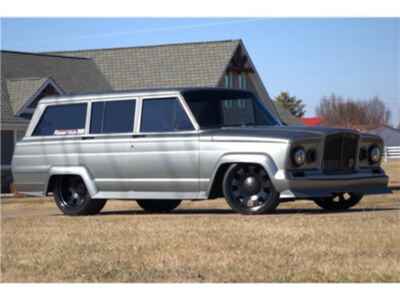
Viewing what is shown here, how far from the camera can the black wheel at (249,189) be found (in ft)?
40.7

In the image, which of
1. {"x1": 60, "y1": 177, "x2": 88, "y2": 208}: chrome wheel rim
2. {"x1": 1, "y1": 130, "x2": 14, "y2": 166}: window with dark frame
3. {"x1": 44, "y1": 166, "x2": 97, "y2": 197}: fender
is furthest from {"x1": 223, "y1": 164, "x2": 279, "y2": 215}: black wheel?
{"x1": 1, "y1": 130, "x2": 14, "y2": 166}: window with dark frame

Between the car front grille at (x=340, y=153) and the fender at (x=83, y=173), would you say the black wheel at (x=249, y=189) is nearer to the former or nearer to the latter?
the car front grille at (x=340, y=153)

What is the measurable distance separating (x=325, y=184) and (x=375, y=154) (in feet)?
4.68

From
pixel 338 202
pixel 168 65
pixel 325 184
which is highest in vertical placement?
pixel 168 65

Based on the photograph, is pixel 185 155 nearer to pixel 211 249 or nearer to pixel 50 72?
pixel 211 249

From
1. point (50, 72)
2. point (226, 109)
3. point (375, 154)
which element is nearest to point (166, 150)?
point (226, 109)

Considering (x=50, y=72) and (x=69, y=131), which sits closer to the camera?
(x=69, y=131)

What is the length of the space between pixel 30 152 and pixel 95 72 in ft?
92.5

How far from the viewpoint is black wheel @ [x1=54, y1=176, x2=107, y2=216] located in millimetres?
14320

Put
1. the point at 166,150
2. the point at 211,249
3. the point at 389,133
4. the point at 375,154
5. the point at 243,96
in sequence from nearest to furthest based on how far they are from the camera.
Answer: the point at 211,249 → the point at 166,150 → the point at 375,154 → the point at 243,96 → the point at 389,133

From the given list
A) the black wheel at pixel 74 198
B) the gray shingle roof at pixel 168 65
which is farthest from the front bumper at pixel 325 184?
the gray shingle roof at pixel 168 65

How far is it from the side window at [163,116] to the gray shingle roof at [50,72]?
23.3m

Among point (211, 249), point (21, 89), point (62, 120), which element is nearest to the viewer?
point (211, 249)

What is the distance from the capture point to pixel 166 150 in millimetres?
13180
